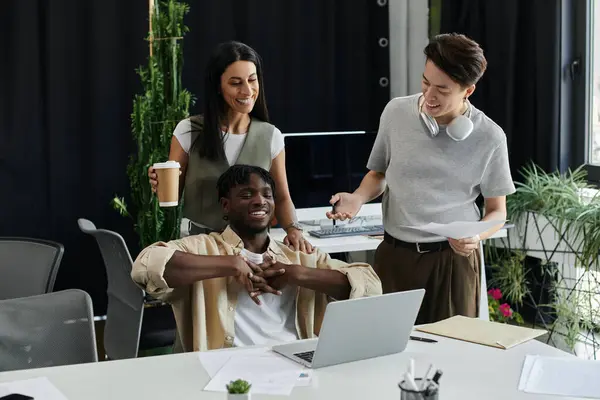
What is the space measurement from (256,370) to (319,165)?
2051 millimetres

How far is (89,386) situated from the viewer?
5.84 ft

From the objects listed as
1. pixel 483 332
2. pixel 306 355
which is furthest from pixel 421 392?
pixel 483 332

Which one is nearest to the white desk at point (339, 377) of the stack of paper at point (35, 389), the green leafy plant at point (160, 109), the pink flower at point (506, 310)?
the stack of paper at point (35, 389)

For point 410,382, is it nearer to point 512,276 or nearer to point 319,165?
point 319,165

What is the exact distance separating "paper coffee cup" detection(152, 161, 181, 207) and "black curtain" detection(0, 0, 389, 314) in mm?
1430

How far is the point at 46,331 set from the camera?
2145mm

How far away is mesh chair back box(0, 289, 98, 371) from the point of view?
2105 millimetres

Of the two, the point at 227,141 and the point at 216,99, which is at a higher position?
the point at 216,99

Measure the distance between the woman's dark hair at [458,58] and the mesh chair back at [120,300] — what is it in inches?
52.4

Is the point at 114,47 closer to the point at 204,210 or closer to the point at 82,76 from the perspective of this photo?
the point at 82,76

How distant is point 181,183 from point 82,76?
1.86m

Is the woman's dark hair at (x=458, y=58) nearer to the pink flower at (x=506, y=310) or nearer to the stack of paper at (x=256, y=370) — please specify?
the stack of paper at (x=256, y=370)

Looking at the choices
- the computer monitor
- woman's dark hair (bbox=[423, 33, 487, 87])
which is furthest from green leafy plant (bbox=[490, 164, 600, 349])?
woman's dark hair (bbox=[423, 33, 487, 87])

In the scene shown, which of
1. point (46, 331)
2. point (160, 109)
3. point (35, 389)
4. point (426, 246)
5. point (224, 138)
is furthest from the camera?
point (160, 109)
